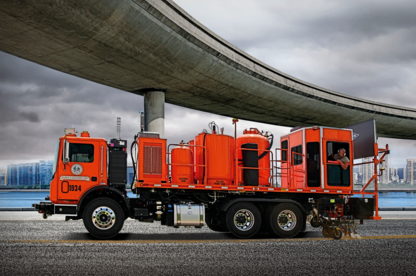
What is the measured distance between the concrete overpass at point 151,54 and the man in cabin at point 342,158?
38.5ft

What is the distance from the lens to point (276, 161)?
14.7m

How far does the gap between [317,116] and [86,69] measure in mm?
24517

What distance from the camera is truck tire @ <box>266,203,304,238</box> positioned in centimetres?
1313

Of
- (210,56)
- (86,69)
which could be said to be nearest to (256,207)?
(210,56)

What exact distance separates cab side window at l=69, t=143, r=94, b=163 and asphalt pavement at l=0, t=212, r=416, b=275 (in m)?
2.41

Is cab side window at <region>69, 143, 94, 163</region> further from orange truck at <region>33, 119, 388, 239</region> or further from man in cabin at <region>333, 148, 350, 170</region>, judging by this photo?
man in cabin at <region>333, 148, 350, 170</region>

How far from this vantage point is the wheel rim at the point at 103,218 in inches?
466

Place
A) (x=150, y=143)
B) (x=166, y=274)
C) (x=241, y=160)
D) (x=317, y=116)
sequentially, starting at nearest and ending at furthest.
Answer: (x=166, y=274)
(x=150, y=143)
(x=241, y=160)
(x=317, y=116)

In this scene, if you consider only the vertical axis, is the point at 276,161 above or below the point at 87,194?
above

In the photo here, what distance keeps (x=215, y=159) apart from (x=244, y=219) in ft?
7.32

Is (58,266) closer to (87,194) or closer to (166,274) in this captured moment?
(166,274)

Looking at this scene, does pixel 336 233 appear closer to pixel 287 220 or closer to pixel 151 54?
pixel 287 220

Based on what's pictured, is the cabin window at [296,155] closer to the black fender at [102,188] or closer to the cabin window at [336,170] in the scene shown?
the cabin window at [336,170]

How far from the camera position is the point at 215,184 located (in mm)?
13477
